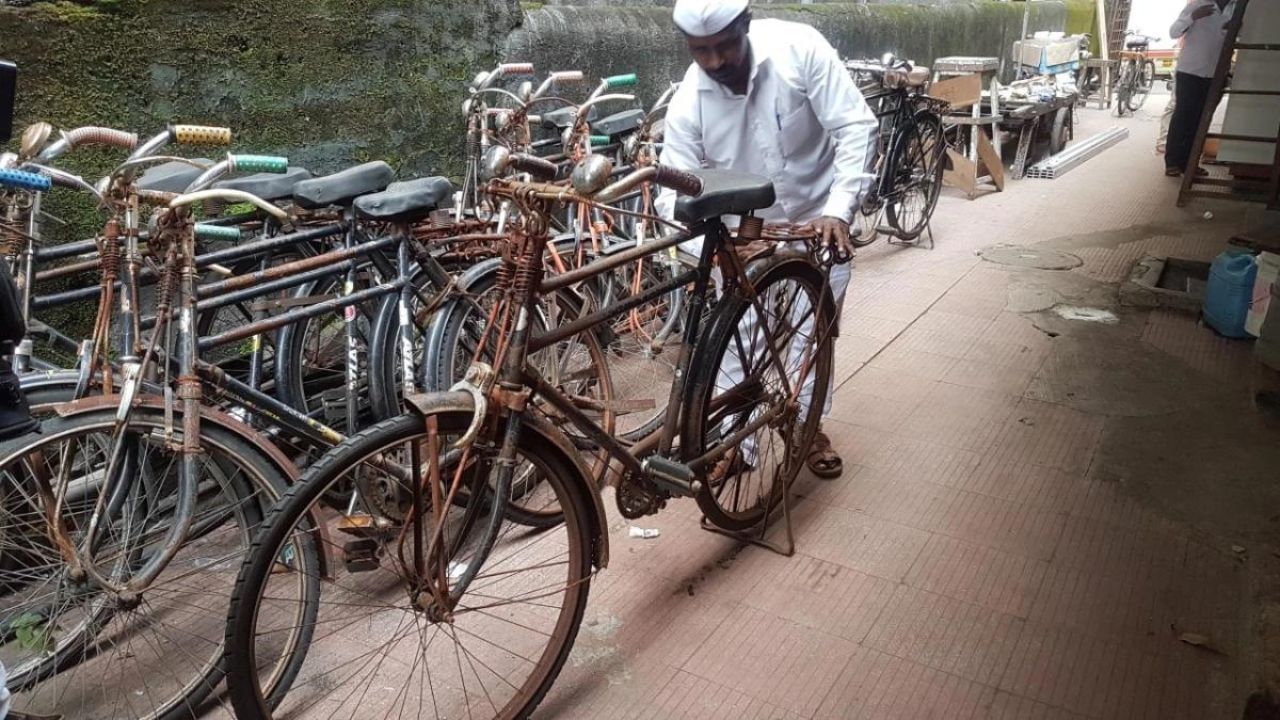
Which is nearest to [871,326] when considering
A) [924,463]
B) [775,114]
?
[924,463]

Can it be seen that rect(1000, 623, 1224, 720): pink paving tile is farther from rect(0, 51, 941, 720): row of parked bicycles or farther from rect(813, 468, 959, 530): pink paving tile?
rect(0, 51, 941, 720): row of parked bicycles

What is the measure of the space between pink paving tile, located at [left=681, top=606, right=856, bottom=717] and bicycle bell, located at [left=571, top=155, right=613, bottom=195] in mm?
1462

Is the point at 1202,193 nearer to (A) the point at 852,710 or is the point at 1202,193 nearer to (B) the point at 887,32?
(B) the point at 887,32

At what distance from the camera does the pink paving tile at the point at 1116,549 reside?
300cm

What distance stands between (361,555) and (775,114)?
2.05m

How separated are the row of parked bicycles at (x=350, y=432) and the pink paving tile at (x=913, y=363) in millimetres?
1396

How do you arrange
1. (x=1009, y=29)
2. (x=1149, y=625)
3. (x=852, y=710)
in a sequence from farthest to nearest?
1. (x=1009, y=29)
2. (x=1149, y=625)
3. (x=852, y=710)

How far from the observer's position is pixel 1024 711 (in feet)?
7.85

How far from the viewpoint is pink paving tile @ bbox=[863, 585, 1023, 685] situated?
2570mm

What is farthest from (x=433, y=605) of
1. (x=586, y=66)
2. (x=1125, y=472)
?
(x=586, y=66)

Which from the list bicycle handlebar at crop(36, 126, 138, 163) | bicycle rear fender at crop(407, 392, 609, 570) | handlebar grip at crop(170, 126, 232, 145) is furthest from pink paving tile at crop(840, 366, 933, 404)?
bicycle handlebar at crop(36, 126, 138, 163)

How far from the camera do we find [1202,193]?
287 inches

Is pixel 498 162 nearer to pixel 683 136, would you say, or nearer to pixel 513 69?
pixel 683 136

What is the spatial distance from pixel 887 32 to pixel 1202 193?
3.83 m
